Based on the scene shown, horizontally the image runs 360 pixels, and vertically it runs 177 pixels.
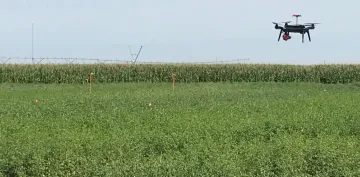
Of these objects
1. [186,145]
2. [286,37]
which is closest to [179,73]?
[286,37]

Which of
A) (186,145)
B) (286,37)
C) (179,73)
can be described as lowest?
(186,145)

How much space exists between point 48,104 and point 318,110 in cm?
944

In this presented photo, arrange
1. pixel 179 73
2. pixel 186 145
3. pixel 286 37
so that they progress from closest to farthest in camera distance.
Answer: pixel 186 145 → pixel 179 73 → pixel 286 37

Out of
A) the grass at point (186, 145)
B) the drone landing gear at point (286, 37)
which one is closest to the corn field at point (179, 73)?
the drone landing gear at point (286, 37)

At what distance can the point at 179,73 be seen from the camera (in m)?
44.4

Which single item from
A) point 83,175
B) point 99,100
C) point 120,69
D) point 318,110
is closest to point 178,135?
point 83,175

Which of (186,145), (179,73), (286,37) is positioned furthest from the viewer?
(286,37)

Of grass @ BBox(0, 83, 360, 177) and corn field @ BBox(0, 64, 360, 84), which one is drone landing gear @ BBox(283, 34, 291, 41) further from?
grass @ BBox(0, 83, 360, 177)

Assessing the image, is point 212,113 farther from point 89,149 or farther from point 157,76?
point 157,76

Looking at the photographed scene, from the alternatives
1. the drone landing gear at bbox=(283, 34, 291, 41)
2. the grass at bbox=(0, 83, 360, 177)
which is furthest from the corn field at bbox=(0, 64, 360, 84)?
the grass at bbox=(0, 83, 360, 177)

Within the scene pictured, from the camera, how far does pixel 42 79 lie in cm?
4219

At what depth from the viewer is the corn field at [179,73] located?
42.0 metres

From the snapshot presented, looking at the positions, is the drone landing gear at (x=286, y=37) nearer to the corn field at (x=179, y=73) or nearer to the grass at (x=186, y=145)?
the corn field at (x=179, y=73)

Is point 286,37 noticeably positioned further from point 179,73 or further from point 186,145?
point 186,145
